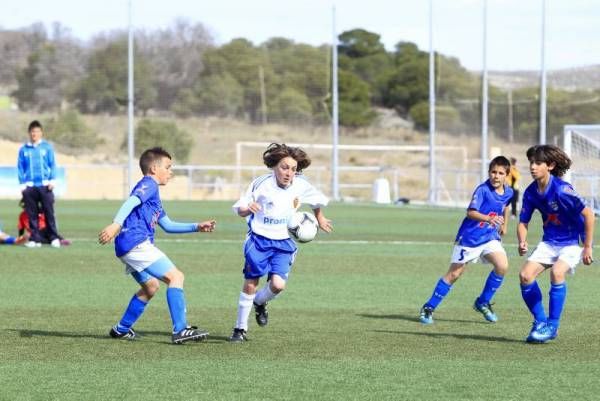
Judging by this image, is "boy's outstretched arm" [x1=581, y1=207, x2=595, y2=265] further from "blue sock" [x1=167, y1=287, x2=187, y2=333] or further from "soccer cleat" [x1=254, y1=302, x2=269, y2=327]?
"blue sock" [x1=167, y1=287, x2=187, y2=333]

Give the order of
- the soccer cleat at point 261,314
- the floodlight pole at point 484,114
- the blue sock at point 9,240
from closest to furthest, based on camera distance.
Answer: the soccer cleat at point 261,314 < the blue sock at point 9,240 < the floodlight pole at point 484,114

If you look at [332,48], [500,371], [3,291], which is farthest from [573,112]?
[500,371]

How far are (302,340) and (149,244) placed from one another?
4.85 ft

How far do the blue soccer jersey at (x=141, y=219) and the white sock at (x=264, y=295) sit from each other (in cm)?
111

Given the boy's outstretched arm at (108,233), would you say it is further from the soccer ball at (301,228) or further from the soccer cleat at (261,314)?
the soccer cleat at (261,314)

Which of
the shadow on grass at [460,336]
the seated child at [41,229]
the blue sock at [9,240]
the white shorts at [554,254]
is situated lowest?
the blue sock at [9,240]

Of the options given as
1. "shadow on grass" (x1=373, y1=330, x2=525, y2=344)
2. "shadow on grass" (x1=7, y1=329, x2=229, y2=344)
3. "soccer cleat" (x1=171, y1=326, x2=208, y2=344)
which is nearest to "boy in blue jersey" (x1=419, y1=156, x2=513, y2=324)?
"shadow on grass" (x1=373, y1=330, x2=525, y2=344)

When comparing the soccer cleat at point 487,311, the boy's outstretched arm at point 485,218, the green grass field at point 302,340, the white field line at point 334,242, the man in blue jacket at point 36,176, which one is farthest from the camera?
the white field line at point 334,242

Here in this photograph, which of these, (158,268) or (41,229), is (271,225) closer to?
(158,268)

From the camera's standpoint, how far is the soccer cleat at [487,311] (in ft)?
38.2

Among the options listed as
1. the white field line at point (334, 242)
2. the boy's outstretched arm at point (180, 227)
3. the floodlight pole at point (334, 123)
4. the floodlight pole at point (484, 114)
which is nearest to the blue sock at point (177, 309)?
the boy's outstretched arm at point (180, 227)

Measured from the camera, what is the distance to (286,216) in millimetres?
10258

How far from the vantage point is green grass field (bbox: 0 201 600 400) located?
26.2 feet

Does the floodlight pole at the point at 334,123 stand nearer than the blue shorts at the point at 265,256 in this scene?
No
